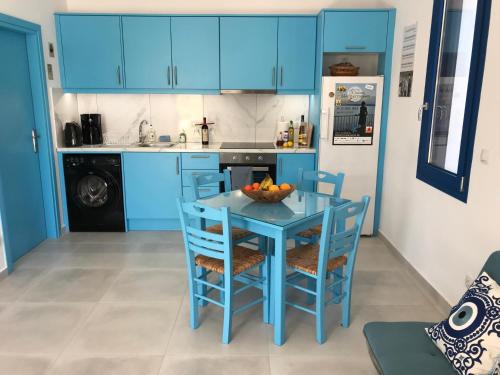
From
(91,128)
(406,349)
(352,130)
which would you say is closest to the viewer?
(406,349)

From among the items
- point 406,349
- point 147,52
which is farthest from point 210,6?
point 406,349

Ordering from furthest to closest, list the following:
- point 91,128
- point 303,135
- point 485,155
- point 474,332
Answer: point 91,128
point 303,135
point 485,155
point 474,332

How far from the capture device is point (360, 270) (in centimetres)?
344

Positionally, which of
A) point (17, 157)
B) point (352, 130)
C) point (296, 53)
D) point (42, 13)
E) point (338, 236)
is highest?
point (42, 13)

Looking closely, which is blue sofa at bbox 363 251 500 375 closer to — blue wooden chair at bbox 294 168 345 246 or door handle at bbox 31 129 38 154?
blue wooden chair at bbox 294 168 345 246

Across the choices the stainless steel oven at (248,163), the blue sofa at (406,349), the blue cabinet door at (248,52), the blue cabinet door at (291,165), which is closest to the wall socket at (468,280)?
the blue sofa at (406,349)

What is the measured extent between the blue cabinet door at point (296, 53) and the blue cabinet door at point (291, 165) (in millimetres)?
727

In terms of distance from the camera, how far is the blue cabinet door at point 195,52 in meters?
4.16

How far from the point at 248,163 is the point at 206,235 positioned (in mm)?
1994

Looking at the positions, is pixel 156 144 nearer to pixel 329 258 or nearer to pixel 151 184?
pixel 151 184

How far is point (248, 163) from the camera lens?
421 centimetres

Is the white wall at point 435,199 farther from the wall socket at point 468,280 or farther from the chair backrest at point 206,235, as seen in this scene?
the chair backrest at point 206,235

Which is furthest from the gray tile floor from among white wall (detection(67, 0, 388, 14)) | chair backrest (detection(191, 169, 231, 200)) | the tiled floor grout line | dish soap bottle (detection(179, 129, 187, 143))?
white wall (detection(67, 0, 388, 14))

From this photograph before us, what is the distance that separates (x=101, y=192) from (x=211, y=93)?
1581 millimetres
